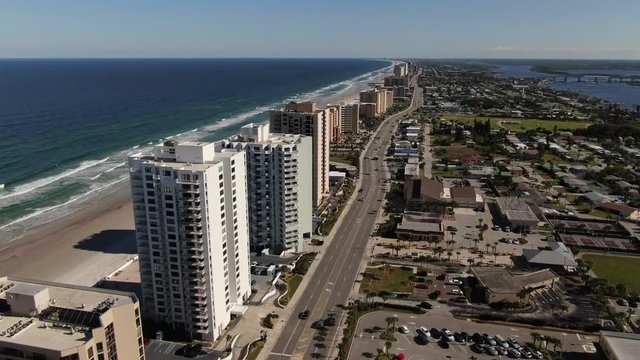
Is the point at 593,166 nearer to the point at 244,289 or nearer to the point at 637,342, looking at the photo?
the point at 637,342

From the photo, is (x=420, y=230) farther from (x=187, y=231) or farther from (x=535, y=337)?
(x=187, y=231)

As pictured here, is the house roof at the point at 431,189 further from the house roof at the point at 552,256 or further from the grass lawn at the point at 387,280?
the grass lawn at the point at 387,280

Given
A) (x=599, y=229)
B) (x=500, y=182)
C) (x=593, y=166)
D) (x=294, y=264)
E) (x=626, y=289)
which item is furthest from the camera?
(x=593, y=166)

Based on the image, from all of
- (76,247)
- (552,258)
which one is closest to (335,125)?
(76,247)

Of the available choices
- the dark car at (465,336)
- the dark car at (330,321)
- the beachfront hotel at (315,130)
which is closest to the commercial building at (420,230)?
the beachfront hotel at (315,130)

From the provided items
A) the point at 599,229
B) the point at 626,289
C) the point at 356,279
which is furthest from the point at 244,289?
the point at 599,229
